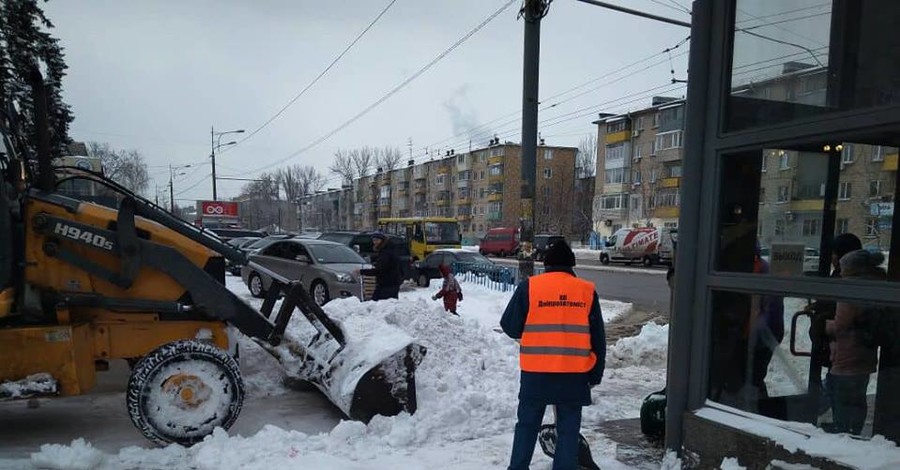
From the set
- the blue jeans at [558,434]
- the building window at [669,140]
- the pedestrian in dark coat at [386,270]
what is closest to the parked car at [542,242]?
the blue jeans at [558,434]

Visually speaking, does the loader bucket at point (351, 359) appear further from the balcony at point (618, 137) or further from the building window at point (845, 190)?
the balcony at point (618, 137)

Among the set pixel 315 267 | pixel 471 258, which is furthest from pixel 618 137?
pixel 315 267

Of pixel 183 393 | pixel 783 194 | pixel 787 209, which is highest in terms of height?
pixel 783 194

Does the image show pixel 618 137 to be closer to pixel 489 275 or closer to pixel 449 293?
pixel 489 275

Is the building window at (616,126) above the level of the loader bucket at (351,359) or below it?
above

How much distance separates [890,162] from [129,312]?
570 centimetres

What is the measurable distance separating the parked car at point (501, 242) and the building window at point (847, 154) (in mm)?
43722

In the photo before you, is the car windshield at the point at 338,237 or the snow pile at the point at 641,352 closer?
the snow pile at the point at 641,352

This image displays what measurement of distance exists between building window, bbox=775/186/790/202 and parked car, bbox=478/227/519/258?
143ft

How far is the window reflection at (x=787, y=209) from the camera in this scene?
380 cm

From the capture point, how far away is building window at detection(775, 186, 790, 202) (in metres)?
3.93

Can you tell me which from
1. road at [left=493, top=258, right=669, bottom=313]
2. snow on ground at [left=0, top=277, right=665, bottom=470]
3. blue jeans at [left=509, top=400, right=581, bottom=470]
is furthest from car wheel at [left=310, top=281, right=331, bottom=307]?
blue jeans at [left=509, top=400, right=581, bottom=470]

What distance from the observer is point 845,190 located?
150 inches

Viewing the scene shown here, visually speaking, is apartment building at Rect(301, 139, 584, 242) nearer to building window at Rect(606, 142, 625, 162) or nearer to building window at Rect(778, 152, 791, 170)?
building window at Rect(606, 142, 625, 162)
